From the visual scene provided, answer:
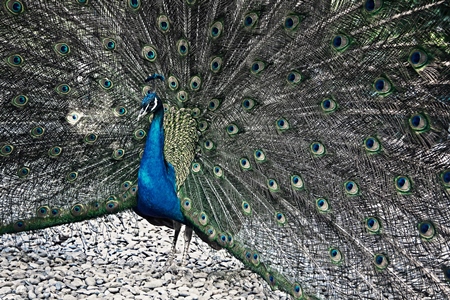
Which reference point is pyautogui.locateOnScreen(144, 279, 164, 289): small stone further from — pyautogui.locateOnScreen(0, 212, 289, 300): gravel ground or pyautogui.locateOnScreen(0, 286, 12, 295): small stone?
pyautogui.locateOnScreen(0, 286, 12, 295): small stone

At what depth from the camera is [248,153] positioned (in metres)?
2.51

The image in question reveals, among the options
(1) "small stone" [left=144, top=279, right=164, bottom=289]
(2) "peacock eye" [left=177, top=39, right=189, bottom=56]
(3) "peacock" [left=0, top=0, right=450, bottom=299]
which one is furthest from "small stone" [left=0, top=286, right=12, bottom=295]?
(2) "peacock eye" [left=177, top=39, right=189, bottom=56]

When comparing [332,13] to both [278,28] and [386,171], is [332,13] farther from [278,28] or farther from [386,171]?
[386,171]

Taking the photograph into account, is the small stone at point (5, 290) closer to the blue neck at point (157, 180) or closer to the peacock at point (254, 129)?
the peacock at point (254, 129)

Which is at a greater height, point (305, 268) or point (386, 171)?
point (386, 171)

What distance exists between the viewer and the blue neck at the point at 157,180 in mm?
2570

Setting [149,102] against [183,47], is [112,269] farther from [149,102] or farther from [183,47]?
[183,47]

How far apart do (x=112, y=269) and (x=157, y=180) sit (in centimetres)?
85

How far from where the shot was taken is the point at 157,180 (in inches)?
103

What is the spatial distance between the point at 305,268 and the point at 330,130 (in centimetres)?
76

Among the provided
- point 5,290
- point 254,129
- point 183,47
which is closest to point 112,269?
point 5,290

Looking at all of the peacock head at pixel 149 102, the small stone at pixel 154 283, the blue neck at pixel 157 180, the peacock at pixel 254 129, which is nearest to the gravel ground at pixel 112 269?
the small stone at pixel 154 283

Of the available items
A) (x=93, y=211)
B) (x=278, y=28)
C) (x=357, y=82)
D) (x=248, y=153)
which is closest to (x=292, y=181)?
(x=248, y=153)

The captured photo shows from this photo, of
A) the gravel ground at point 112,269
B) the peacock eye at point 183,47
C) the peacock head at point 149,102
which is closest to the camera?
the peacock head at point 149,102
